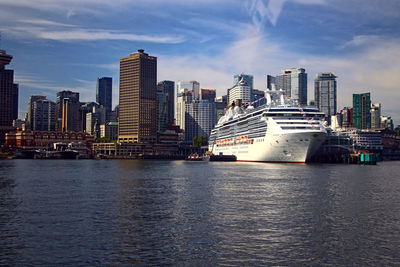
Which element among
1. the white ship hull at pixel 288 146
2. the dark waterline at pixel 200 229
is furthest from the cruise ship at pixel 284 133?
the dark waterline at pixel 200 229

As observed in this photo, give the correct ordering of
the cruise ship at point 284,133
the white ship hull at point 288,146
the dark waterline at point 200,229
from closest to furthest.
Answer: the dark waterline at point 200,229, the white ship hull at point 288,146, the cruise ship at point 284,133

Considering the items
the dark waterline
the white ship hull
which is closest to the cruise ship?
the white ship hull

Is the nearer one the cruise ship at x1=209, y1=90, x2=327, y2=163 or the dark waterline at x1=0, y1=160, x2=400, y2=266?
the dark waterline at x1=0, y1=160, x2=400, y2=266

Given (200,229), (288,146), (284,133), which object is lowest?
(200,229)

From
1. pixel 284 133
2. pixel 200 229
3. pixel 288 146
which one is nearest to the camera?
A: pixel 200 229

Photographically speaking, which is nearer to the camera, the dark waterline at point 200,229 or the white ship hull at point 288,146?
the dark waterline at point 200,229

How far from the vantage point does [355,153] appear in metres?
170

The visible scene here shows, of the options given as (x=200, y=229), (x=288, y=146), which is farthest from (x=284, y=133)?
(x=200, y=229)

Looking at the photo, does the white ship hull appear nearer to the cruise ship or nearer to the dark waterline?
the cruise ship

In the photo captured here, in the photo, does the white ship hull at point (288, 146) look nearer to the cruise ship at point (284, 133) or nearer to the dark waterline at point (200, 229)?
the cruise ship at point (284, 133)

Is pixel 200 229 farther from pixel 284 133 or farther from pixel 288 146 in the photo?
pixel 288 146

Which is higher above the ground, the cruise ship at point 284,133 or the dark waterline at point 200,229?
the cruise ship at point 284,133

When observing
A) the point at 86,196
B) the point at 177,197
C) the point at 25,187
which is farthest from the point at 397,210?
the point at 25,187

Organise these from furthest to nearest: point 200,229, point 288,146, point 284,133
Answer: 1. point 288,146
2. point 284,133
3. point 200,229
